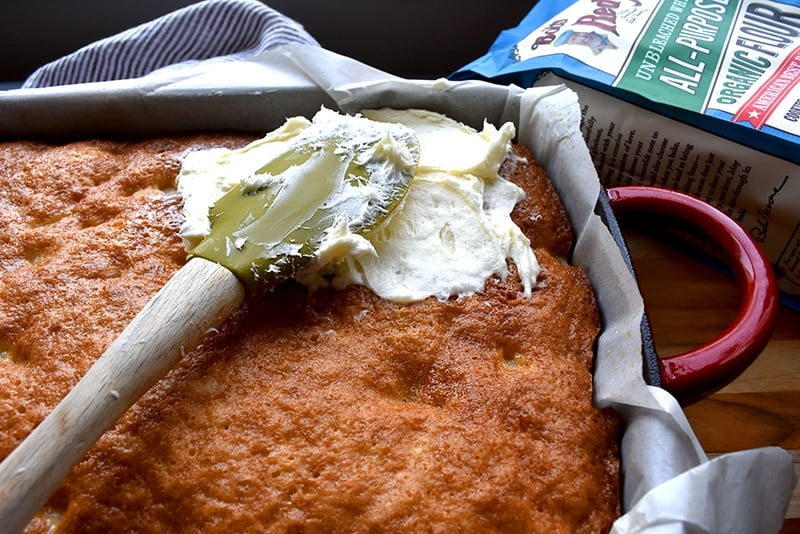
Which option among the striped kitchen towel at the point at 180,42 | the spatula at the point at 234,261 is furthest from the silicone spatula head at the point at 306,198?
the striped kitchen towel at the point at 180,42

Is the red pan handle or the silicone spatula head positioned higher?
the silicone spatula head

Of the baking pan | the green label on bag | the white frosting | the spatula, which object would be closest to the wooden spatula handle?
the spatula

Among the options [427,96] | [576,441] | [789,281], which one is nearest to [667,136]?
[789,281]

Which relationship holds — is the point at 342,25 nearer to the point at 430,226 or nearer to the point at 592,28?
the point at 592,28

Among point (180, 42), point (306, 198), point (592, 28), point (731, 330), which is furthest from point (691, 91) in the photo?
point (180, 42)

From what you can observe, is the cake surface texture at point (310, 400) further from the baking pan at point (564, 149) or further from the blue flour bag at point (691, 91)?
the blue flour bag at point (691, 91)

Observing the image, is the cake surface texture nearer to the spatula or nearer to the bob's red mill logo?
the spatula
